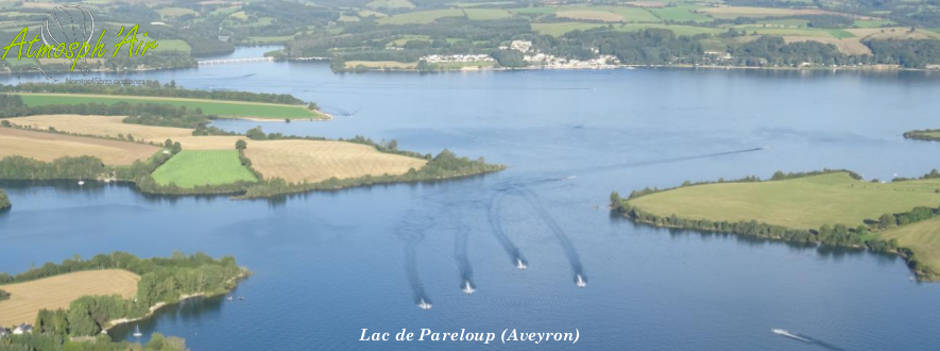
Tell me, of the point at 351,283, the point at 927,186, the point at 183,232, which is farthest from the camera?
the point at 927,186

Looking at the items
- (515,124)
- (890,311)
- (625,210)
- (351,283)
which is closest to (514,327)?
(351,283)

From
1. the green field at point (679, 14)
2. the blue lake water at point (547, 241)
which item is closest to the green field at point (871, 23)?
the green field at point (679, 14)

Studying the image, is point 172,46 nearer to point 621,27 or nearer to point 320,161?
point 621,27

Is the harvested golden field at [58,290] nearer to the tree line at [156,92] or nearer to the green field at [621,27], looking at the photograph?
the tree line at [156,92]

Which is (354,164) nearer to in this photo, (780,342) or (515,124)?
(515,124)

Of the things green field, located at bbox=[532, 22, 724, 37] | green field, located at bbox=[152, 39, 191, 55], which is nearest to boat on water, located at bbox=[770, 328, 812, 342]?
green field, located at bbox=[532, 22, 724, 37]

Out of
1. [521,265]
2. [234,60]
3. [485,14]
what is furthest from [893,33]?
[521,265]

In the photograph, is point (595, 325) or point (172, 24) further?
point (172, 24)
